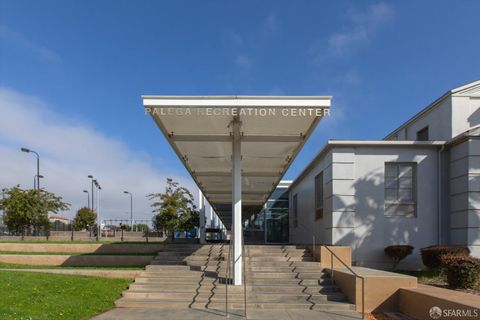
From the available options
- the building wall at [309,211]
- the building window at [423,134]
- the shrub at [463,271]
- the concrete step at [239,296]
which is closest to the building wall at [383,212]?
the building wall at [309,211]

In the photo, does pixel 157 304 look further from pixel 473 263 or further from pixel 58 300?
pixel 473 263

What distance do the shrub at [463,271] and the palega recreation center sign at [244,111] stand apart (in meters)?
5.22

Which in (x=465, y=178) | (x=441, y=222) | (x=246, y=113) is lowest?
(x=441, y=222)

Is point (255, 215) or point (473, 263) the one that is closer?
point (473, 263)

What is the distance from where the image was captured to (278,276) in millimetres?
12547

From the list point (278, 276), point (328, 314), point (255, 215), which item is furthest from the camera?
point (255, 215)

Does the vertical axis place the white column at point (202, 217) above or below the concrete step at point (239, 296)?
above

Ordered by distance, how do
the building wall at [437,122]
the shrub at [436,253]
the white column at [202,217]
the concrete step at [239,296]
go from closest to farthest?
the concrete step at [239,296], the shrub at [436,253], the building wall at [437,122], the white column at [202,217]

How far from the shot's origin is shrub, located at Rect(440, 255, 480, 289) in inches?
438

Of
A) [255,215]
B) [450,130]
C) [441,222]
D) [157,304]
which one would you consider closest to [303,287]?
[157,304]

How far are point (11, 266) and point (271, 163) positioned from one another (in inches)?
394

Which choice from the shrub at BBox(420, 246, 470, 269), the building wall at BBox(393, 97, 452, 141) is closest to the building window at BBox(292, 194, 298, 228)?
the building wall at BBox(393, 97, 452, 141)

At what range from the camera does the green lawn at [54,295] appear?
870 centimetres

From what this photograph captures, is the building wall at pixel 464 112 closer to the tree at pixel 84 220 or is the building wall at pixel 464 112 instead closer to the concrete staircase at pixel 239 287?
the concrete staircase at pixel 239 287
